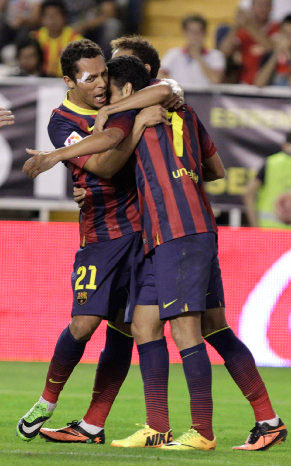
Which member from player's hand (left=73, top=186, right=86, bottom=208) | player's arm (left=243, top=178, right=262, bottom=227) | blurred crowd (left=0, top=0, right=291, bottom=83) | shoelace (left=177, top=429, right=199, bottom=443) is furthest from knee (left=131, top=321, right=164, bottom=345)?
Answer: blurred crowd (left=0, top=0, right=291, bottom=83)

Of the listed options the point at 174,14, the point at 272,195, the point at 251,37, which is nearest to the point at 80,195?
the point at 272,195

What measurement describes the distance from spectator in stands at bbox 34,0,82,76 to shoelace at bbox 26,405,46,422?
8014 millimetres

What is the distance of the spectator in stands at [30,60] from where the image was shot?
39.3 ft

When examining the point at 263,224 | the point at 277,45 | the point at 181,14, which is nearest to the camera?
the point at 263,224

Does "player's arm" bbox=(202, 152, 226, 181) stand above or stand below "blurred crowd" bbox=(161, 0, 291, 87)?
above

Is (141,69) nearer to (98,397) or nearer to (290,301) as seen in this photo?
(98,397)

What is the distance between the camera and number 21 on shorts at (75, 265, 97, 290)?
17.0 ft

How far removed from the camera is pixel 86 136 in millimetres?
5195

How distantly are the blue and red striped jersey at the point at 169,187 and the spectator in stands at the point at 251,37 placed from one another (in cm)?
788

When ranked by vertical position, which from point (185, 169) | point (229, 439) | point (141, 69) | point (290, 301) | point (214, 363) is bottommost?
point (214, 363)

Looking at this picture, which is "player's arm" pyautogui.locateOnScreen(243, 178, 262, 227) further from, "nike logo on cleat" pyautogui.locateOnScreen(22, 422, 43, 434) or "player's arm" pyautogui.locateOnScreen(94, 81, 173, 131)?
"nike logo on cleat" pyautogui.locateOnScreen(22, 422, 43, 434)

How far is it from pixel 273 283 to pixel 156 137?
464 cm

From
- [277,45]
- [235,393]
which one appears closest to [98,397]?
[235,393]

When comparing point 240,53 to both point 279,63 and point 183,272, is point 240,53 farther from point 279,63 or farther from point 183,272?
point 183,272
